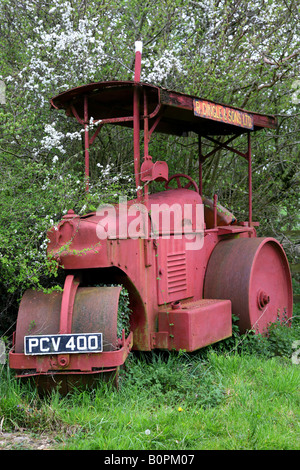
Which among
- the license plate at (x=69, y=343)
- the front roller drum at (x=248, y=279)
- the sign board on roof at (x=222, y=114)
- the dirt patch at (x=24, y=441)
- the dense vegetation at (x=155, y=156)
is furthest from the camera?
the front roller drum at (x=248, y=279)

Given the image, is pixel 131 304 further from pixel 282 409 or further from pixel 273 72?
pixel 273 72

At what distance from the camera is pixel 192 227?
4.84 metres

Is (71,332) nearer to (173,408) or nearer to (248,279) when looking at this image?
(173,408)

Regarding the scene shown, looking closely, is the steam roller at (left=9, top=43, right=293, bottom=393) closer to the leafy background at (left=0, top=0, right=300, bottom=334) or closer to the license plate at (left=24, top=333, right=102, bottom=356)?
the license plate at (left=24, top=333, right=102, bottom=356)

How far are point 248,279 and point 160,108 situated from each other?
1736 mm

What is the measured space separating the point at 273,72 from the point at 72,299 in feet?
14.2

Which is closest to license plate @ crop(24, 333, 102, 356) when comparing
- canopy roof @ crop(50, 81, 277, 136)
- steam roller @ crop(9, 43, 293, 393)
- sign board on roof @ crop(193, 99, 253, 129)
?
steam roller @ crop(9, 43, 293, 393)

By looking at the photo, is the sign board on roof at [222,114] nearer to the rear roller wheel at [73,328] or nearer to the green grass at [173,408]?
the rear roller wheel at [73,328]

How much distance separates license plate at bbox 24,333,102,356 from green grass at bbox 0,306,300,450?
31 cm

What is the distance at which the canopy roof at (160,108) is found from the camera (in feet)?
13.7

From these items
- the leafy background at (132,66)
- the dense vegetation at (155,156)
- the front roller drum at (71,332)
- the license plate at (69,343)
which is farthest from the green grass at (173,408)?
the leafy background at (132,66)

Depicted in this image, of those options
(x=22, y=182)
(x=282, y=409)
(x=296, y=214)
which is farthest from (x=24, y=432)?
(x=296, y=214)

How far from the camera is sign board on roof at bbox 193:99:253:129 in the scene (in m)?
4.41

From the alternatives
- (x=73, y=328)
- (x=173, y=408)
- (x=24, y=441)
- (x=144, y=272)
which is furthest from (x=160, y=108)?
(x=24, y=441)
